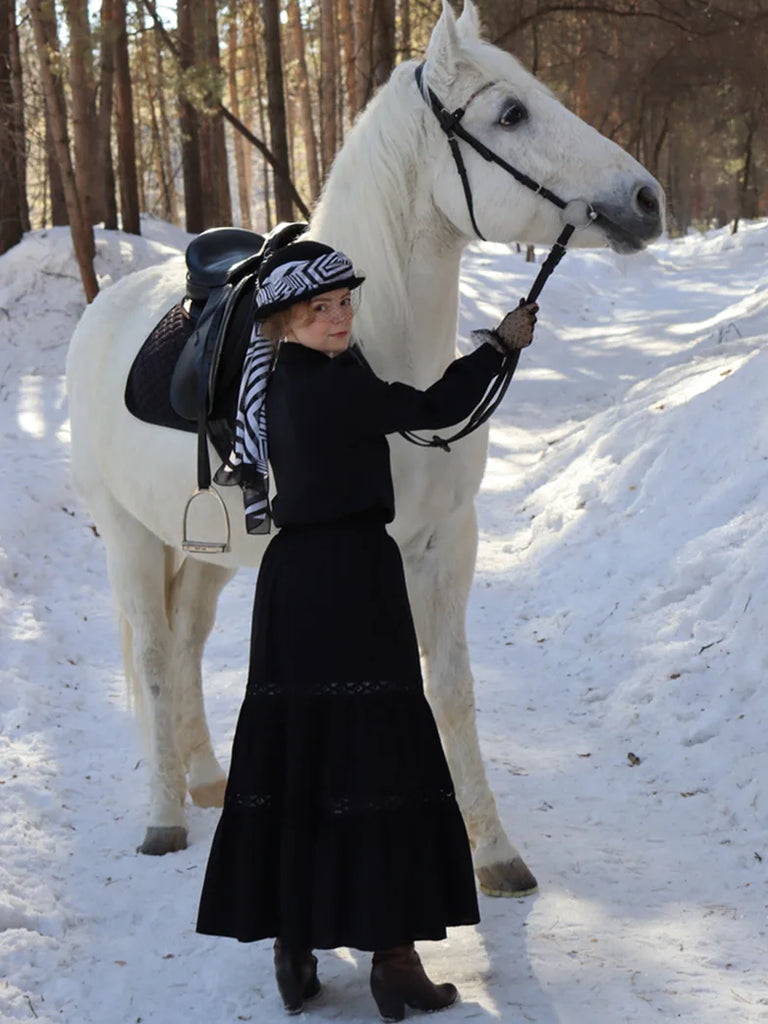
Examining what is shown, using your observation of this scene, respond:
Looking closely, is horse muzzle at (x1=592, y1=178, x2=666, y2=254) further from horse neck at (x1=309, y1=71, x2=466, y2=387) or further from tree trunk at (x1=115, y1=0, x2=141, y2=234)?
tree trunk at (x1=115, y1=0, x2=141, y2=234)

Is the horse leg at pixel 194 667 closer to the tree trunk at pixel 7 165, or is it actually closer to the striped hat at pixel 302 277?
the striped hat at pixel 302 277

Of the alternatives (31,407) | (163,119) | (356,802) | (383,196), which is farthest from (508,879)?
(163,119)

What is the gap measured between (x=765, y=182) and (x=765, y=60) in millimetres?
33780

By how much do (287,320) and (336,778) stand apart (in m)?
1.12

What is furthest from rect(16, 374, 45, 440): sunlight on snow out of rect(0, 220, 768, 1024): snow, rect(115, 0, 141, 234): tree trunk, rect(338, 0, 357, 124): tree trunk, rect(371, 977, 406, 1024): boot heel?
rect(371, 977, 406, 1024): boot heel

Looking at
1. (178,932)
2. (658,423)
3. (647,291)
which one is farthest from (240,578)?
(647,291)

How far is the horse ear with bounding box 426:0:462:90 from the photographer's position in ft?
10.3

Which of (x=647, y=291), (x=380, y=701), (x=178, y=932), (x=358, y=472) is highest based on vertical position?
(x=358, y=472)

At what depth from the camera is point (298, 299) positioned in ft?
9.11

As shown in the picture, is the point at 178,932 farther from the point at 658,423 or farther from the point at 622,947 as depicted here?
the point at 658,423

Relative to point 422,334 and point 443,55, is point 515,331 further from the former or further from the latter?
point 443,55

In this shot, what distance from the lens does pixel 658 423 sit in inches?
299

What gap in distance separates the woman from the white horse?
448 mm

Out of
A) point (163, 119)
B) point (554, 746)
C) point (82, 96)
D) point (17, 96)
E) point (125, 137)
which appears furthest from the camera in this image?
point (163, 119)
